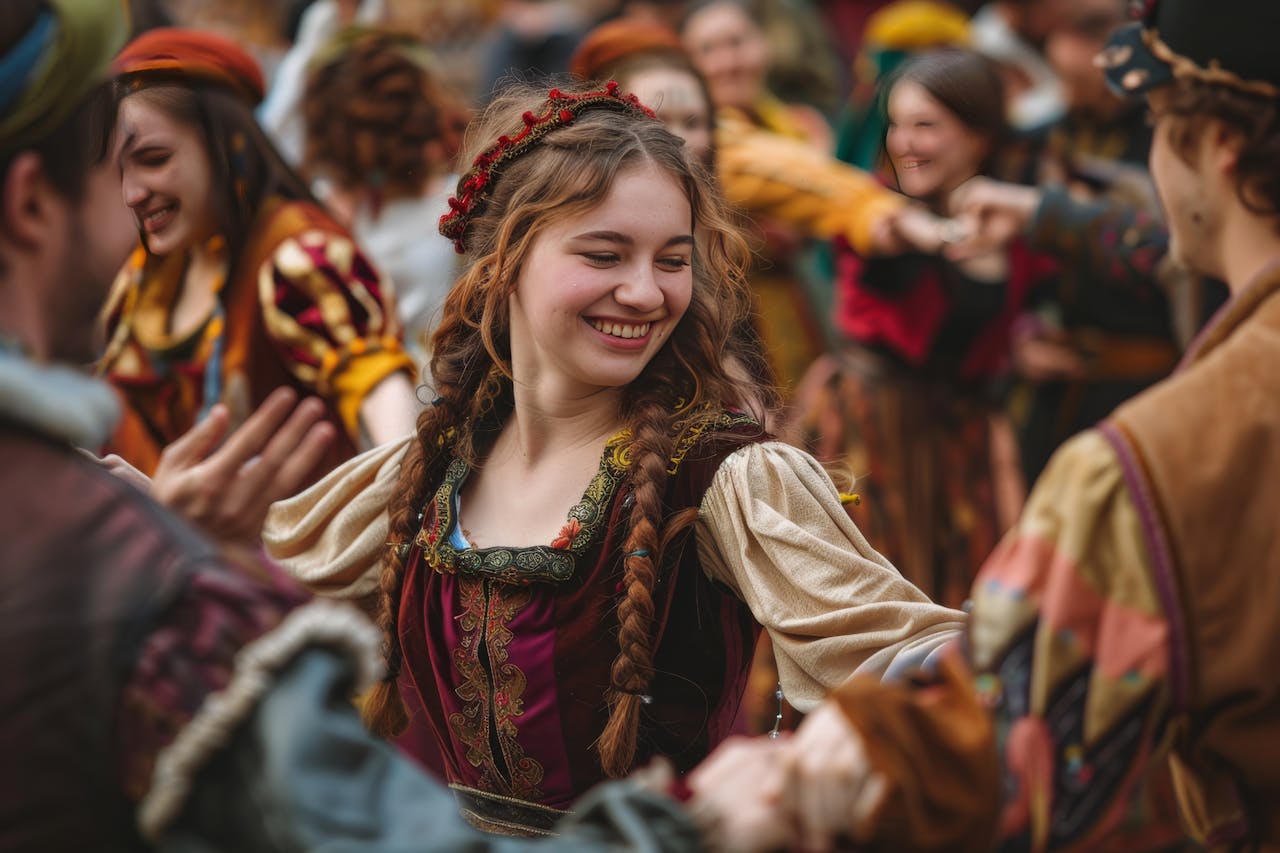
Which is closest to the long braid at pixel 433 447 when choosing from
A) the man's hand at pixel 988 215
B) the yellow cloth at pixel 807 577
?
the yellow cloth at pixel 807 577

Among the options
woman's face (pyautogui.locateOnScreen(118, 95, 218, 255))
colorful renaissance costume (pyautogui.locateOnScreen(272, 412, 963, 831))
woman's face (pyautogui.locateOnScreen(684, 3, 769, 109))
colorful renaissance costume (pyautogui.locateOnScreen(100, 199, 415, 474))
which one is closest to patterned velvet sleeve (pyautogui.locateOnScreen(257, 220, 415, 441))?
colorful renaissance costume (pyautogui.locateOnScreen(100, 199, 415, 474))

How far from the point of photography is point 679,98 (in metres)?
4.94

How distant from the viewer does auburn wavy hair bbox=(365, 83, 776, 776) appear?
2547 millimetres

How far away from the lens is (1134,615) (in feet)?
6.33

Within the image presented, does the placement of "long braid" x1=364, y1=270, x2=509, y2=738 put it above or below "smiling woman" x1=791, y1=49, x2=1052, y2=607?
above

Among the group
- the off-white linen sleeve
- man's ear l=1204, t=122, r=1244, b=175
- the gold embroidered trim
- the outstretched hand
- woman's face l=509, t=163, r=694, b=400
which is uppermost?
the gold embroidered trim

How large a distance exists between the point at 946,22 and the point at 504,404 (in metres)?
4.50

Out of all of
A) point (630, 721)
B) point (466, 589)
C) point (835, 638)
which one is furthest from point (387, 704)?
point (835, 638)

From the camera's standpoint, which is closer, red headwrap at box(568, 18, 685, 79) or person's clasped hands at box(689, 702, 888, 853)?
person's clasped hands at box(689, 702, 888, 853)

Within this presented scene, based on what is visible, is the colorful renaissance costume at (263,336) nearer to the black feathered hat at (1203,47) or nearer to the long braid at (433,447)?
the long braid at (433,447)

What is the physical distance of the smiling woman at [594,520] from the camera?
2514 millimetres

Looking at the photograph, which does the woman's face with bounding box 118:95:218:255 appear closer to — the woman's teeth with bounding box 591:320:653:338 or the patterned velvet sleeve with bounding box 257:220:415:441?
the patterned velvet sleeve with bounding box 257:220:415:441

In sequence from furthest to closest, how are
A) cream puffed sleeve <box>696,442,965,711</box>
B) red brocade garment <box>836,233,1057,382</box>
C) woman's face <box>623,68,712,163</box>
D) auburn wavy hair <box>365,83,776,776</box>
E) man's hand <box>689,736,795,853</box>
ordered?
red brocade garment <box>836,233,1057,382</box> < woman's face <box>623,68,712,163</box> < auburn wavy hair <box>365,83,776,776</box> < cream puffed sleeve <box>696,442,965,711</box> < man's hand <box>689,736,795,853</box>

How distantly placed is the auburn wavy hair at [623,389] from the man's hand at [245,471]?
61 centimetres
